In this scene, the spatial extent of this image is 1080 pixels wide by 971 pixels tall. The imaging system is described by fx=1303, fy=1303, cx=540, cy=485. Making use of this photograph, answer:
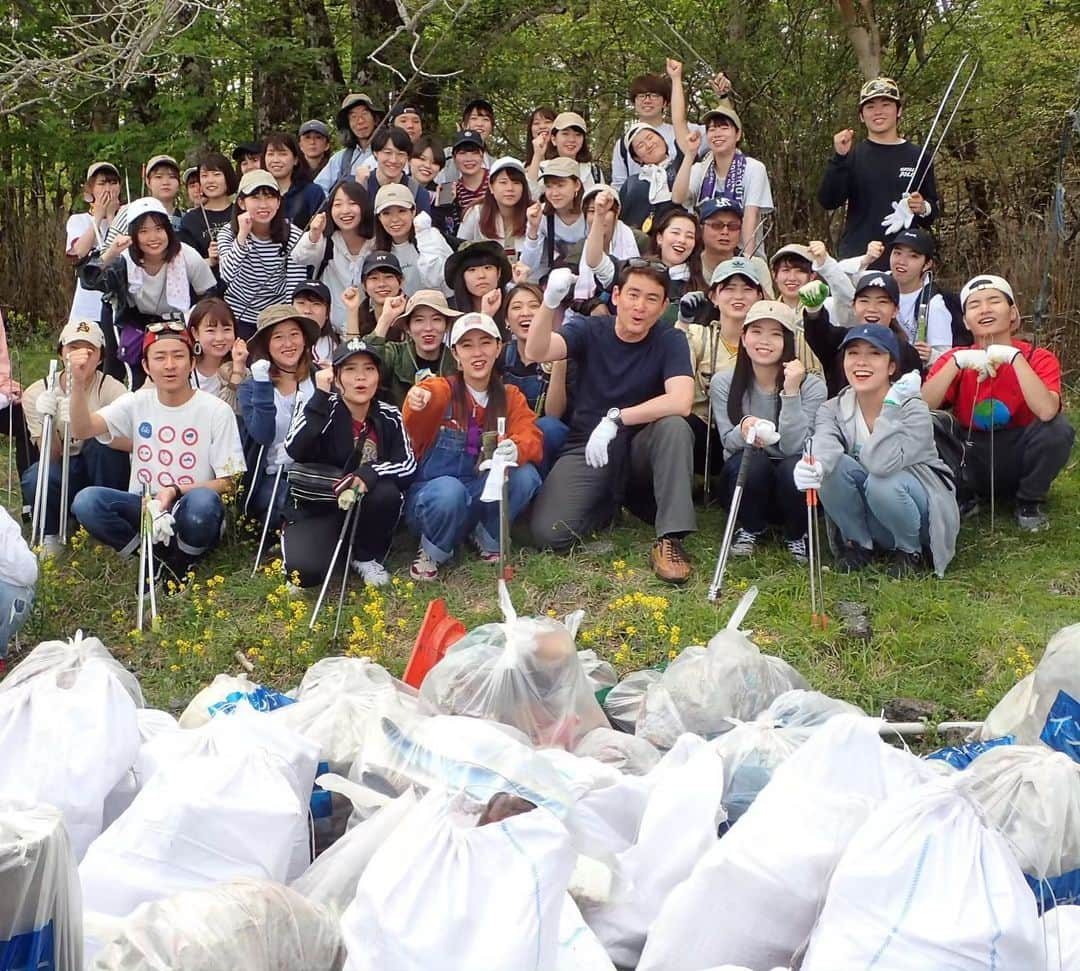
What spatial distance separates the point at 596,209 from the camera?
6.23 meters

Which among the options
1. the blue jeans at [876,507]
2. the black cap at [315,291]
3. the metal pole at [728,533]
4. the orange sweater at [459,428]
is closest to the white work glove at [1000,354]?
the blue jeans at [876,507]

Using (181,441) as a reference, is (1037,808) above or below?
below

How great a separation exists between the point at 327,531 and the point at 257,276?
2.09 m

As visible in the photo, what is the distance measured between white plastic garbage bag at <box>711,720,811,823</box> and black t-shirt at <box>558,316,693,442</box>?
264 cm

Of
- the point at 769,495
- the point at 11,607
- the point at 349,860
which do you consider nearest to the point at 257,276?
the point at 11,607

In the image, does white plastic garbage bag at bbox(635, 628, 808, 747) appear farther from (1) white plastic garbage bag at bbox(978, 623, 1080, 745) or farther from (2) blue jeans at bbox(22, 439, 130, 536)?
(2) blue jeans at bbox(22, 439, 130, 536)

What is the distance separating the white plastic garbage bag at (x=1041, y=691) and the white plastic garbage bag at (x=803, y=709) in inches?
20.7

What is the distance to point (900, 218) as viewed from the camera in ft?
23.0

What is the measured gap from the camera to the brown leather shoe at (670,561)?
211 inches

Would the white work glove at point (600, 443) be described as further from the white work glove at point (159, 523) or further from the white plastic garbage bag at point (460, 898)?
the white plastic garbage bag at point (460, 898)

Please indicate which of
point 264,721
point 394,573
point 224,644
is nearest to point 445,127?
→ point 394,573

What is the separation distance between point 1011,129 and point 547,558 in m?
5.73

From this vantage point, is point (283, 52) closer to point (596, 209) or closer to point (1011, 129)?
point (596, 209)

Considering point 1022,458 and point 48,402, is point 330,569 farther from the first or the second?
point 1022,458
